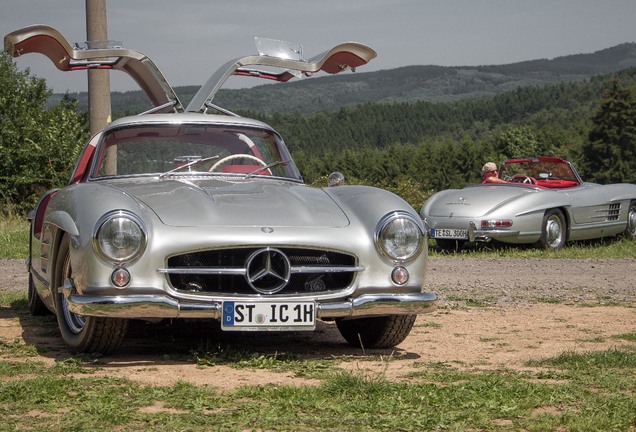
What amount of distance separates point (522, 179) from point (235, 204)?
10.0 meters

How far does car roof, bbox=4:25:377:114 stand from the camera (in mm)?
7566

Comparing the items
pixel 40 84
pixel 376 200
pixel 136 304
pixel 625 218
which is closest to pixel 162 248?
pixel 136 304

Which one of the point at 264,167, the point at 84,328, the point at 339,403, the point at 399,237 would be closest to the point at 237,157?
the point at 264,167

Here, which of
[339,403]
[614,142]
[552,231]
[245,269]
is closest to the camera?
[339,403]

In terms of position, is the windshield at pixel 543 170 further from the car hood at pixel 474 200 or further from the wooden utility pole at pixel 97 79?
the wooden utility pole at pixel 97 79

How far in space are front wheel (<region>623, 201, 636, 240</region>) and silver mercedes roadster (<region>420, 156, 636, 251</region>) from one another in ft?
0.13

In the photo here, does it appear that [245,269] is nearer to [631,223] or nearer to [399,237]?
[399,237]

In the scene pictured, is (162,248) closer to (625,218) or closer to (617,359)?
(617,359)

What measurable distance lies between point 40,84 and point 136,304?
39.3 meters

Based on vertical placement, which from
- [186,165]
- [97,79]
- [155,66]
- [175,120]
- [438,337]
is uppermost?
[97,79]

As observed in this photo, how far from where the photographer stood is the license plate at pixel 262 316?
5090 millimetres

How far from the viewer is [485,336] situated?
6398 millimetres

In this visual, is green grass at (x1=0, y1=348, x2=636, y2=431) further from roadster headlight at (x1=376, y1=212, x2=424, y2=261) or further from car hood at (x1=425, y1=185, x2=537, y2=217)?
car hood at (x1=425, y1=185, x2=537, y2=217)

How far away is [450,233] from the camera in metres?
13.3
